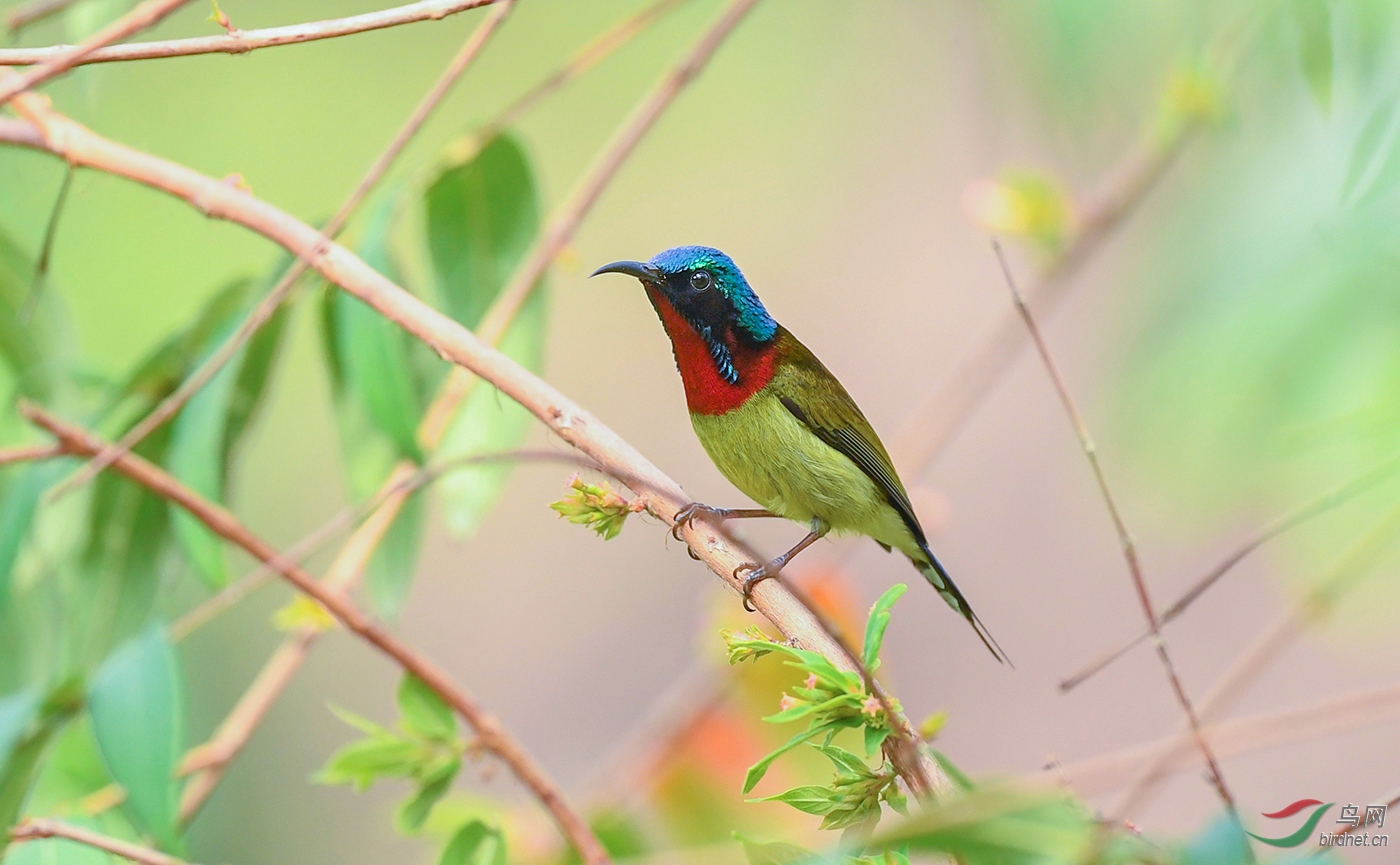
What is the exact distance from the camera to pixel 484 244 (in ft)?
6.48

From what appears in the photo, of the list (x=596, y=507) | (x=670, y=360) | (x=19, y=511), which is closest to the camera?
(x=596, y=507)

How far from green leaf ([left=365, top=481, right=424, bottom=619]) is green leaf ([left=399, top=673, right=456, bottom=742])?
46cm

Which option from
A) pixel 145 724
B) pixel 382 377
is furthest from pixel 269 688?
pixel 382 377

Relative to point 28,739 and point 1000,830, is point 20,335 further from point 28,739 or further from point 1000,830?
point 1000,830

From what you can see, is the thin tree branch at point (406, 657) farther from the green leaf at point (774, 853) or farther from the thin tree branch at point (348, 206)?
the green leaf at point (774, 853)

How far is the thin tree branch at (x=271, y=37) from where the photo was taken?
1117 millimetres

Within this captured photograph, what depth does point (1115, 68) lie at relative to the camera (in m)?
1.56

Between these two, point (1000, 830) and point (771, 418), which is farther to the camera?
point (771, 418)

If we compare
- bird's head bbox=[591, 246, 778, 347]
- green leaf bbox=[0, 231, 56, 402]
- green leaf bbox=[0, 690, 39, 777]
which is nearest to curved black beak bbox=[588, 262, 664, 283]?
bird's head bbox=[591, 246, 778, 347]

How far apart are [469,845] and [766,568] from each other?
28.9 inches

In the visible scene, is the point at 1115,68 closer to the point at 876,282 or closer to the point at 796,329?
the point at 796,329

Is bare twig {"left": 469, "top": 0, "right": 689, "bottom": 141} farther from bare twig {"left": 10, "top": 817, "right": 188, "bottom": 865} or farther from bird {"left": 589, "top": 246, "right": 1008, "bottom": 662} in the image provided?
bare twig {"left": 10, "top": 817, "right": 188, "bottom": 865}

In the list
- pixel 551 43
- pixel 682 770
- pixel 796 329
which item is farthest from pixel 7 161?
pixel 551 43

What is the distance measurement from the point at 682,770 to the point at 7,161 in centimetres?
154
